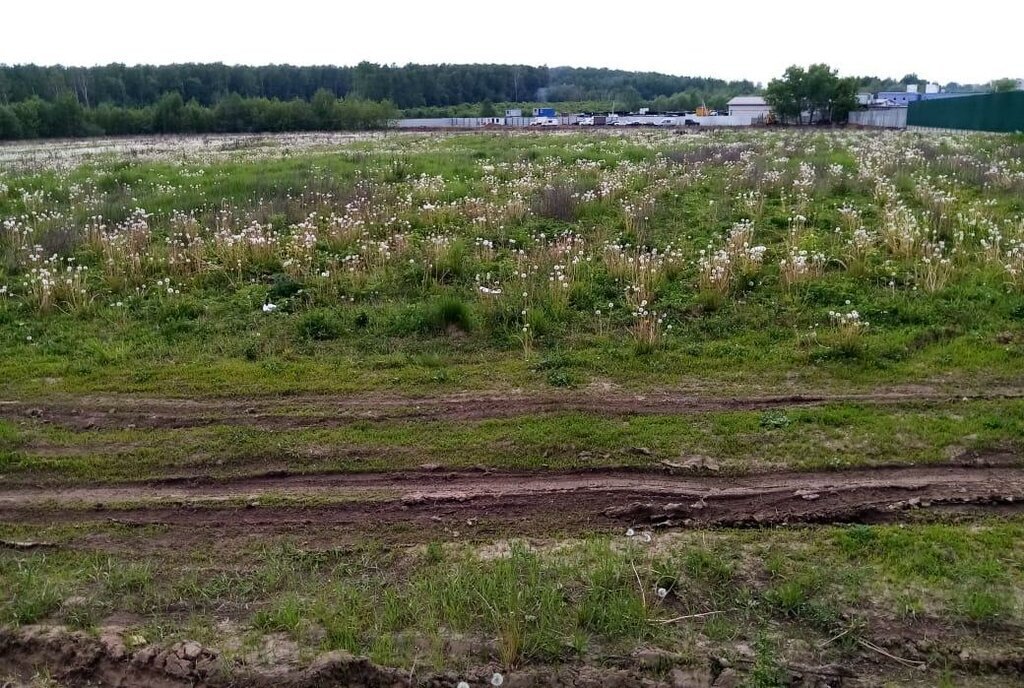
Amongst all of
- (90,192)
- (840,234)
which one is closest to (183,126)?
Result: (90,192)

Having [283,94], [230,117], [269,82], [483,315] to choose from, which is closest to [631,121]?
[230,117]

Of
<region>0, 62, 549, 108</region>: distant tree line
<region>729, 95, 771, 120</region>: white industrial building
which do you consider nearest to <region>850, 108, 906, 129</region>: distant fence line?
<region>729, 95, 771, 120</region>: white industrial building

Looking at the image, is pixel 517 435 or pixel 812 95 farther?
pixel 812 95

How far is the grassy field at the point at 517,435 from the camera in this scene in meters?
4.02

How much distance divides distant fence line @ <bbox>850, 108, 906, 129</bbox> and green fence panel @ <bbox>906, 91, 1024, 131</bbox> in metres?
1.57

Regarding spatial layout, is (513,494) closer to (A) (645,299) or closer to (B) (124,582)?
(B) (124,582)

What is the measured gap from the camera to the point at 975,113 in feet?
126

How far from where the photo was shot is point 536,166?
2052 centimetres

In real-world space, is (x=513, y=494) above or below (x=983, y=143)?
below

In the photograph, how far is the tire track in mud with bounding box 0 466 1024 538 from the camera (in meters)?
5.05

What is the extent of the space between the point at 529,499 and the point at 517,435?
1006mm

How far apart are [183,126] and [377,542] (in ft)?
250

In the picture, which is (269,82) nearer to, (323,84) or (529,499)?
(323,84)

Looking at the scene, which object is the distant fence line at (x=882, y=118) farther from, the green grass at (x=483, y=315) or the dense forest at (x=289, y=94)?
the green grass at (x=483, y=315)
